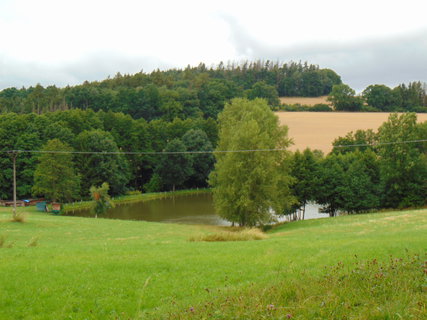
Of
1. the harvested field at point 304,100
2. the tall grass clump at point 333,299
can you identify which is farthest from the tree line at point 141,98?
the tall grass clump at point 333,299

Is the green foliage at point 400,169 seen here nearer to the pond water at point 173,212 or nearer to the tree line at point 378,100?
the pond water at point 173,212

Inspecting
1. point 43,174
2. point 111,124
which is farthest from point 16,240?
point 111,124

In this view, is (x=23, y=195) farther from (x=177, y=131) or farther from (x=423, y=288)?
(x=423, y=288)

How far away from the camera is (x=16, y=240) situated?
22.1 metres

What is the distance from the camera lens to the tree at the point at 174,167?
72.9 m

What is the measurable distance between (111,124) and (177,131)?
13.9 m

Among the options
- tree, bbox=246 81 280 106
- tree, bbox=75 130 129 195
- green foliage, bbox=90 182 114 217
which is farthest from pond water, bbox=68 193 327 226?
tree, bbox=246 81 280 106

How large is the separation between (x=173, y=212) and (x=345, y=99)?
255 feet

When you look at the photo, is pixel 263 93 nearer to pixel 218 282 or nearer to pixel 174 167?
pixel 174 167

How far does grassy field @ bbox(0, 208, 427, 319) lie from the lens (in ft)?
24.0

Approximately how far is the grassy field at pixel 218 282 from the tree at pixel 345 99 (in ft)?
341

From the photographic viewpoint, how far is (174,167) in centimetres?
7238

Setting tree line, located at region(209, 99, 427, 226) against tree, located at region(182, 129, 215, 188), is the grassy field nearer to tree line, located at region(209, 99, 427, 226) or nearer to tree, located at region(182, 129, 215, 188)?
tree line, located at region(209, 99, 427, 226)

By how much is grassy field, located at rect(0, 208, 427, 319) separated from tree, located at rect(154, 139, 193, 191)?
55.4 m
